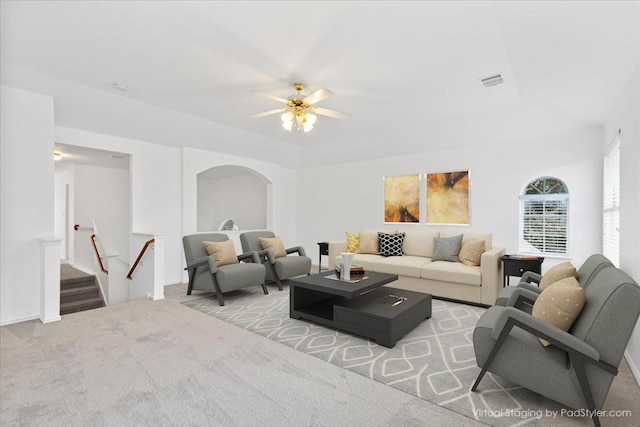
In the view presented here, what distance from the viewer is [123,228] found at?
23.2ft

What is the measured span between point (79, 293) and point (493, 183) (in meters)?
7.93

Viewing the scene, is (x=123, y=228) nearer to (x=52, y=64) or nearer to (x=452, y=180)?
(x=52, y=64)

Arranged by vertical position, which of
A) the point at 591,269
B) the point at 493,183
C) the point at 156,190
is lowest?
the point at 591,269

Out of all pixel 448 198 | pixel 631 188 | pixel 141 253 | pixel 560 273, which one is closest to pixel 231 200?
pixel 141 253

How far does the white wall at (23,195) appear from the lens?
3.63 metres

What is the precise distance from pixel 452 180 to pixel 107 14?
5420 millimetres

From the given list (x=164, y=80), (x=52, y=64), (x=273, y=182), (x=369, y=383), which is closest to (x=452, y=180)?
(x=273, y=182)

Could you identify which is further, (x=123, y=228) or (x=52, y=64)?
(x=123, y=228)

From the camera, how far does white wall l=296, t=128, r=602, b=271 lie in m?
4.65

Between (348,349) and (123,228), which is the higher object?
(123,228)

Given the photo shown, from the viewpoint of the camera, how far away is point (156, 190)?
5.63 meters

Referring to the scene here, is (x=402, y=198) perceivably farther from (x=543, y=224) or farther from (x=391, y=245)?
(x=543, y=224)

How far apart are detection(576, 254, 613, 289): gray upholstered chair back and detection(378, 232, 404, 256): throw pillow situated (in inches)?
108

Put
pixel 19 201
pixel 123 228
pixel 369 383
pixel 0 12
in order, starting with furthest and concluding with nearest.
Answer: pixel 123 228 → pixel 19 201 → pixel 0 12 → pixel 369 383
